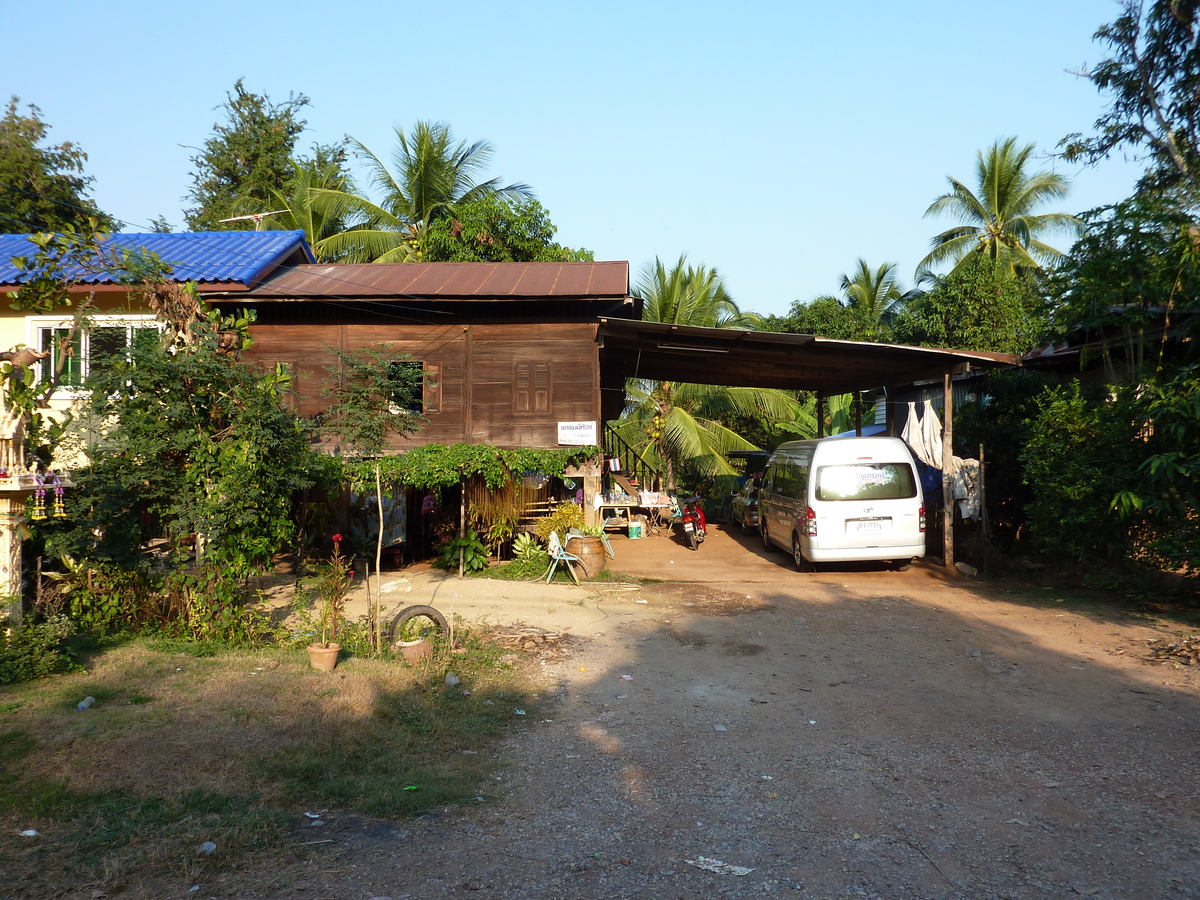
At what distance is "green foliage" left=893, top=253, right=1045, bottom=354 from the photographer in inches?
784

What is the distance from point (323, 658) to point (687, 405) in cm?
1753

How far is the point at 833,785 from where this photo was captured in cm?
510

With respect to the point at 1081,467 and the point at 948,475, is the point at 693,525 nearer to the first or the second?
the point at 948,475

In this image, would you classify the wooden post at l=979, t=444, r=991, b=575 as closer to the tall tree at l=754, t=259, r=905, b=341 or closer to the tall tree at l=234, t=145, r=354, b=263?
the tall tree at l=754, t=259, r=905, b=341

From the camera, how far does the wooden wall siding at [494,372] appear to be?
1457 centimetres

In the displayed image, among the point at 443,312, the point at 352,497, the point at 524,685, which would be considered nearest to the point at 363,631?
the point at 524,685

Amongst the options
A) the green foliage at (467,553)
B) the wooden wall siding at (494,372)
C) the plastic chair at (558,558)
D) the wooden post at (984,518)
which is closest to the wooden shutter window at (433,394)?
the wooden wall siding at (494,372)

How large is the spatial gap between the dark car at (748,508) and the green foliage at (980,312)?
250 inches

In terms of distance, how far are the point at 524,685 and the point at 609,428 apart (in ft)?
52.1

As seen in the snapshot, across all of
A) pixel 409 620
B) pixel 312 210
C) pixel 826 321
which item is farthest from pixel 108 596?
pixel 826 321

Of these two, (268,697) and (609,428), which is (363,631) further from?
(609,428)

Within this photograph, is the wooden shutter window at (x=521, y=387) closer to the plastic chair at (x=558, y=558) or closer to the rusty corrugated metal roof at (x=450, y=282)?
the rusty corrugated metal roof at (x=450, y=282)

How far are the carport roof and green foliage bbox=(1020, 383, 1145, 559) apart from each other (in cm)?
190

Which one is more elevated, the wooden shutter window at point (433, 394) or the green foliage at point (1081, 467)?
the wooden shutter window at point (433, 394)
